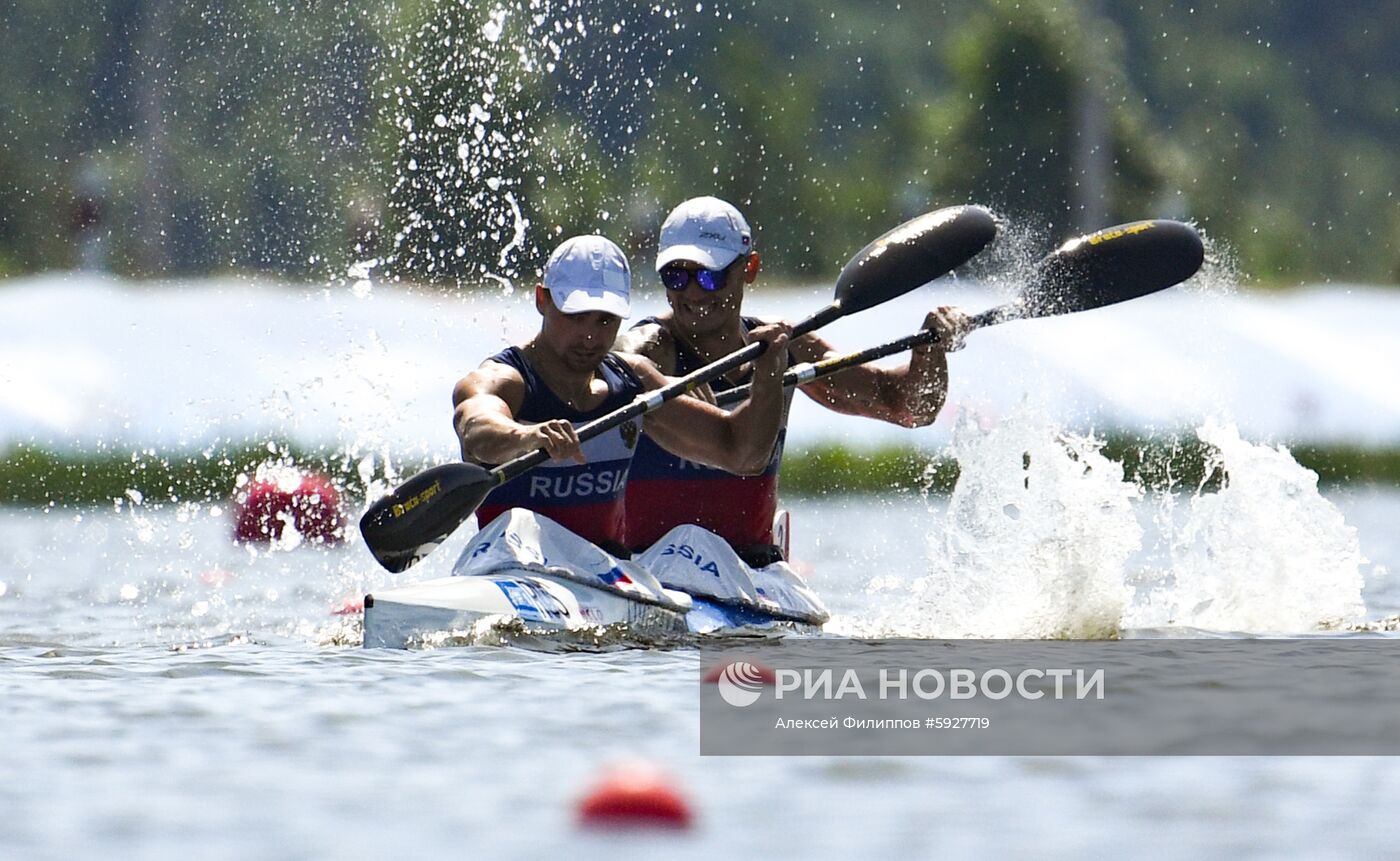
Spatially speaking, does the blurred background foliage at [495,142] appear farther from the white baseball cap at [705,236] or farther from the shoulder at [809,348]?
the white baseball cap at [705,236]

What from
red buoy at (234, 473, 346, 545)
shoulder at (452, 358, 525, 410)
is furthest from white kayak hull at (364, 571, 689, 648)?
red buoy at (234, 473, 346, 545)

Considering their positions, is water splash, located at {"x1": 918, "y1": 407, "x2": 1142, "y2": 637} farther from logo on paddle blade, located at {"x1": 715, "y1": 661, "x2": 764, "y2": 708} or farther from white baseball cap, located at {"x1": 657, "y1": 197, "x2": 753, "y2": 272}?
logo on paddle blade, located at {"x1": 715, "y1": 661, "x2": 764, "y2": 708}

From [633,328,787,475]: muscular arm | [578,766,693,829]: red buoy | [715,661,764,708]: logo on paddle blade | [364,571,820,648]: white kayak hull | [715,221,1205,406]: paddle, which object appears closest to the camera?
[578,766,693,829]: red buoy

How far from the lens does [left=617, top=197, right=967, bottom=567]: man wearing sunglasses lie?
28.5 ft

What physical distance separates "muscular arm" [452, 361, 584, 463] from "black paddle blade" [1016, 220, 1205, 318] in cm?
271

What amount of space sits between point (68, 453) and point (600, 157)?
19.1 m

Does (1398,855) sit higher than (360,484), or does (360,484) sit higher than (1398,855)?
(360,484)

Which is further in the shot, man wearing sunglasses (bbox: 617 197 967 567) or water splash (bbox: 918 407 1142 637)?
water splash (bbox: 918 407 1142 637)

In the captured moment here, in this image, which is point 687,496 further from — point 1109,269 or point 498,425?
point 1109,269

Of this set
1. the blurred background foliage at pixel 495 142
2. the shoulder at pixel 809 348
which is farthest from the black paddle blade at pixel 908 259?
the blurred background foliage at pixel 495 142

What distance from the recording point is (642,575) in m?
8.25

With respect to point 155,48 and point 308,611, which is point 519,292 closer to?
point 308,611

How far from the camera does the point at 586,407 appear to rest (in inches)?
324

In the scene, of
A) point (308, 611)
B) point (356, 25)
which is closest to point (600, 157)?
point (356, 25)
